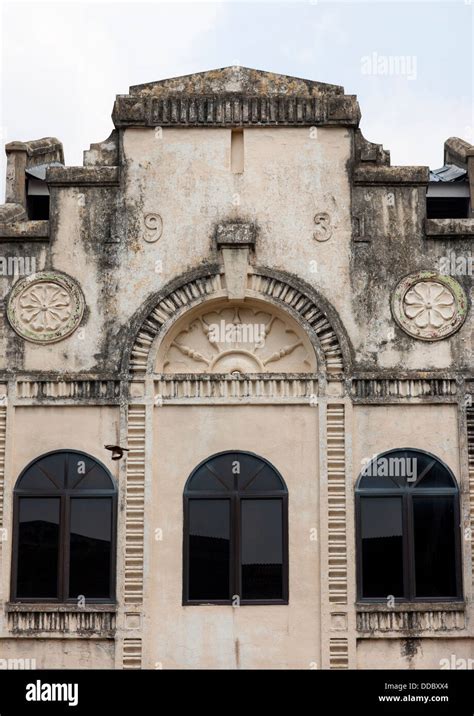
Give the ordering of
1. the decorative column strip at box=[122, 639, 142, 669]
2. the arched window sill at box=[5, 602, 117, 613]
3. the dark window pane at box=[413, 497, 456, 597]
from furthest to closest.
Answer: the dark window pane at box=[413, 497, 456, 597] < the arched window sill at box=[5, 602, 117, 613] < the decorative column strip at box=[122, 639, 142, 669]

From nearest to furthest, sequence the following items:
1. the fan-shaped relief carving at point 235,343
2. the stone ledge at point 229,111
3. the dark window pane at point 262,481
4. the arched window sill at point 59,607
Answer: the arched window sill at point 59,607 → the dark window pane at point 262,481 → the fan-shaped relief carving at point 235,343 → the stone ledge at point 229,111

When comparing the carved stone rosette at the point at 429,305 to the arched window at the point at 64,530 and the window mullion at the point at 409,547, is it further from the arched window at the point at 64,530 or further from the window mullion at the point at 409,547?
the arched window at the point at 64,530

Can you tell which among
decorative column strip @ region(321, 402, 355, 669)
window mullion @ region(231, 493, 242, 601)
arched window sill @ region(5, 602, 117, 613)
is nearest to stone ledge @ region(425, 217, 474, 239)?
decorative column strip @ region(321, 402, 355, 669)

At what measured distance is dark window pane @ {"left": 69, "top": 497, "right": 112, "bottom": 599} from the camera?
94.3ft

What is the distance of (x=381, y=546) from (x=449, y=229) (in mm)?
→ 6573

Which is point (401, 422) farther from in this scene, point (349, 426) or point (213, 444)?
point (213, 444)

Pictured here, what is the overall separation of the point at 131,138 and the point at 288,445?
23.5 ft

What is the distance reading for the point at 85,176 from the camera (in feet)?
99.3

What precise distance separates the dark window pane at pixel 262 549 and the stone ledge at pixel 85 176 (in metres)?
7.17

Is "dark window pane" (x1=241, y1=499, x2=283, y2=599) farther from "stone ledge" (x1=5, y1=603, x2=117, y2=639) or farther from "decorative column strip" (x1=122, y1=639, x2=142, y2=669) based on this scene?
"stone ledge" (x1=5, y1=603, x2=117, y2=639)

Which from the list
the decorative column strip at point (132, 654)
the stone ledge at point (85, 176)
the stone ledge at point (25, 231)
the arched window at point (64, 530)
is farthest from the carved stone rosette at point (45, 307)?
the decorative column strip at point (132, 654)

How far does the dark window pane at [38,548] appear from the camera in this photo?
28.8 meters

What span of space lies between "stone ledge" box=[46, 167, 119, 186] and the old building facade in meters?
0.05

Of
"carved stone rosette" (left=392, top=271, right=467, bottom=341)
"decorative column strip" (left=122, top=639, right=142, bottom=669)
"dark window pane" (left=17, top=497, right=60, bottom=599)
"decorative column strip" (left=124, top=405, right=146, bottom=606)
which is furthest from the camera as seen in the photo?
"carved stone rosette" (left=392, top=271, right=467, bottom=341)
